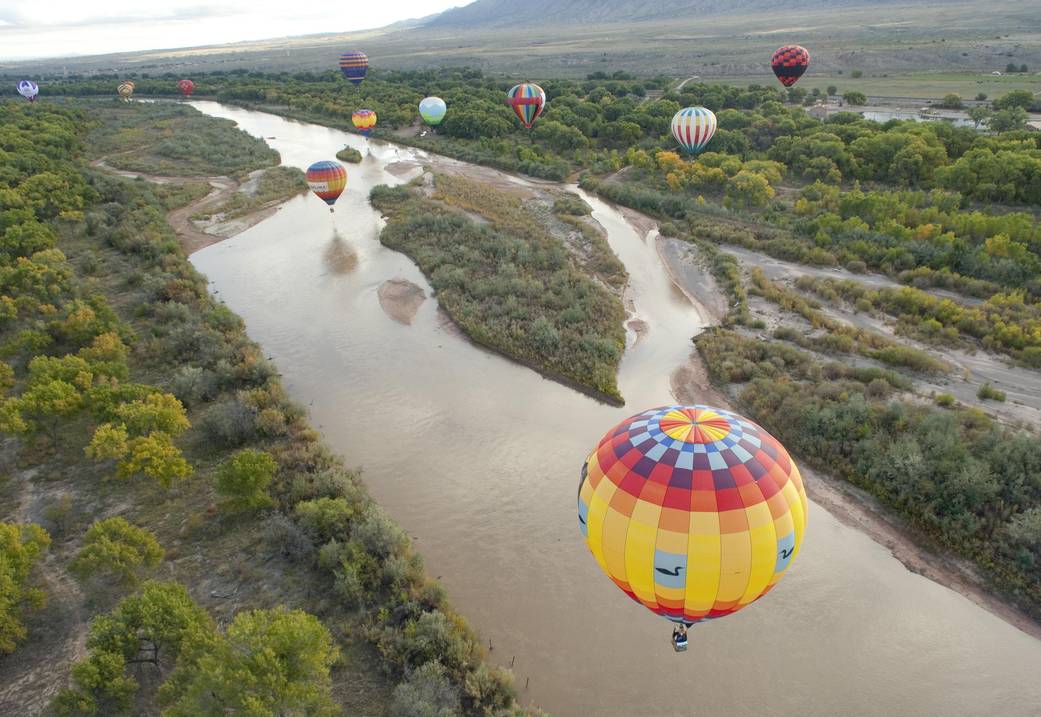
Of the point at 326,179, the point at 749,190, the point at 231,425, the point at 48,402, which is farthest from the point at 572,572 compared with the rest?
the point at 749,190

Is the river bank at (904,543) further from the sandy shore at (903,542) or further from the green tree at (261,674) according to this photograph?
the green tree at (261,674)

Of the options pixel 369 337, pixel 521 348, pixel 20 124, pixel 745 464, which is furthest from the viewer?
pixel 20 124

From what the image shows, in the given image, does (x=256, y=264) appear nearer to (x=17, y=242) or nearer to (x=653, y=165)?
(x=17, y=242)

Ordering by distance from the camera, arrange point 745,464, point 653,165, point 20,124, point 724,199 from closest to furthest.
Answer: point 745,464, point 724,199, point 653,165, point 20,124

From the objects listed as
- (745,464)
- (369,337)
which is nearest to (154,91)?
(369,337)

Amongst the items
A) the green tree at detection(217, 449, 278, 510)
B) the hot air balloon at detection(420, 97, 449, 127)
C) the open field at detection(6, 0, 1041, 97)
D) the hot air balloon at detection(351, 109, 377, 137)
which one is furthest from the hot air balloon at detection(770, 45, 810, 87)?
the green tree at detection(217, 449, 278, 510)

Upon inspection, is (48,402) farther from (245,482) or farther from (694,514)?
(694,514)
